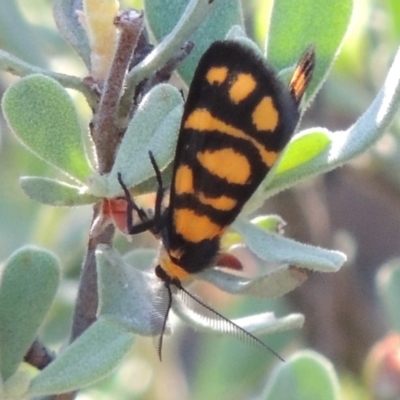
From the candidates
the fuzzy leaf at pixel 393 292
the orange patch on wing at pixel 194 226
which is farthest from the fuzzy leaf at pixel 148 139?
the fuzzy leaf at pixel 393 292

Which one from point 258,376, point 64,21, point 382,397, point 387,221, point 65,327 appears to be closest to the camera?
point 64,21

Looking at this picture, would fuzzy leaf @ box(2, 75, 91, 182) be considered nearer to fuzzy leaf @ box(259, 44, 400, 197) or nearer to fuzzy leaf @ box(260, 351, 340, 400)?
fuzzy leaf @ box(259, 44, 400, 197)

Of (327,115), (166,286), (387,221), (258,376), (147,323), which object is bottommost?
(387,221)

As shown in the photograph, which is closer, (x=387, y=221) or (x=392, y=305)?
(x=392, y=305)

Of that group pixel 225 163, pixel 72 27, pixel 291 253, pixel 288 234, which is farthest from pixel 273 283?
pixel 288 234

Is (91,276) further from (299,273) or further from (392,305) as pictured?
(392,305)

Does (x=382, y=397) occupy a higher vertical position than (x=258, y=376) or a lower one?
higher

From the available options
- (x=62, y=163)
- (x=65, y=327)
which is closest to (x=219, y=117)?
(x=62, y=163)

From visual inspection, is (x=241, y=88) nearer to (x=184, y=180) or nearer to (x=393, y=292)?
(x=184, y=180)
